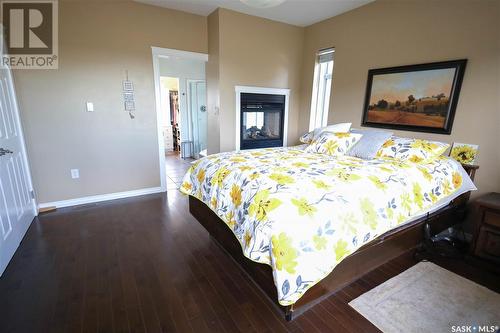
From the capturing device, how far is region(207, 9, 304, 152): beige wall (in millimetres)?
3551

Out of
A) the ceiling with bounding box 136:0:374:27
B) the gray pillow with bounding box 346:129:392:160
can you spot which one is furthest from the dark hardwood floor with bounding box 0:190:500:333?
the ceiling with bounding box 136:0:374:27

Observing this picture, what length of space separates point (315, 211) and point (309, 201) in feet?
0.24

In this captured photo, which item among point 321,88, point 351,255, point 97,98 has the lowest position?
point 351,255

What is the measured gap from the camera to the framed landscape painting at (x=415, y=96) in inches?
99.0

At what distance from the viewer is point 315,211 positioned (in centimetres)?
139

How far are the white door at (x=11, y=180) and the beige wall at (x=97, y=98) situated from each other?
183 millimetres

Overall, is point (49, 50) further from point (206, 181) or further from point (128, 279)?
point (128, 279)

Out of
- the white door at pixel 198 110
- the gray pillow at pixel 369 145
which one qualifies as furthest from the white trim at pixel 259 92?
the white door at pixel 198 110

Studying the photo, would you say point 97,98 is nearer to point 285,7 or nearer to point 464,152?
point 285,7

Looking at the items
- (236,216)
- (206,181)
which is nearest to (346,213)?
(236,216)

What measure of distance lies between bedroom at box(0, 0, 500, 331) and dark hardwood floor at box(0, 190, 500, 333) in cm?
1

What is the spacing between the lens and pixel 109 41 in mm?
3119

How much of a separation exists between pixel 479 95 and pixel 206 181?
2699 millimetres

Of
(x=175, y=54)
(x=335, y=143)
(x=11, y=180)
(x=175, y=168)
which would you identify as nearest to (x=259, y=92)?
(x=175, y=54)
